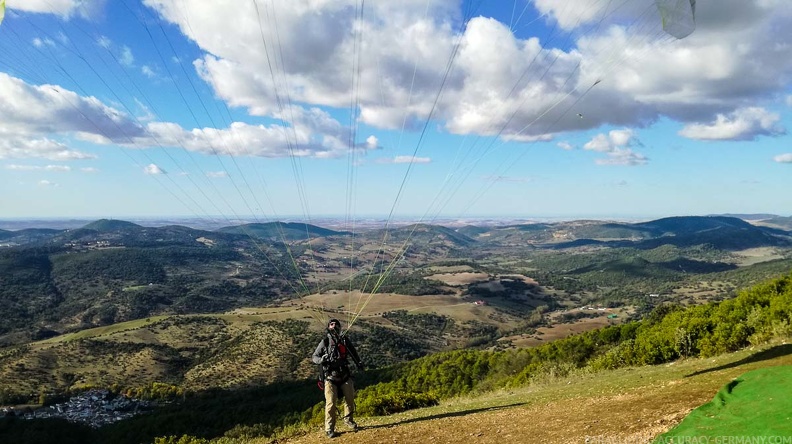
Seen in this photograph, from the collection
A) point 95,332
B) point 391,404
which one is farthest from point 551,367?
point 95,332

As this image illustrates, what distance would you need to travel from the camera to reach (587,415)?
959cm

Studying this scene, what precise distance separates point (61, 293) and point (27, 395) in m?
140

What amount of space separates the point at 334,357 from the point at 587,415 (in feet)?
20.1

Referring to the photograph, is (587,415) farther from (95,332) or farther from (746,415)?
(95,332)

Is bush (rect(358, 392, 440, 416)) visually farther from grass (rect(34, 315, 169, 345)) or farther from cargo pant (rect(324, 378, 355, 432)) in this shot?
grass (rect(34, 315, 169, 345))

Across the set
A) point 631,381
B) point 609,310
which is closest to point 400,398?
point 631,381

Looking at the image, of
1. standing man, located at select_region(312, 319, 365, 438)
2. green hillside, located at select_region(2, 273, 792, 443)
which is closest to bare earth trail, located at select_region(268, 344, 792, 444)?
green hillside, located at select_region(2, 273, 792, 443)

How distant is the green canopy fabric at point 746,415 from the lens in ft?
19.8

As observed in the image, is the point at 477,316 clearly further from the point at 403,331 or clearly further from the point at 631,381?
the point at 631,381

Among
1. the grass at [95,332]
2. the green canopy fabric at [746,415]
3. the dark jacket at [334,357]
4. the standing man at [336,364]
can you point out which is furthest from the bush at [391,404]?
the grass at [95,332]

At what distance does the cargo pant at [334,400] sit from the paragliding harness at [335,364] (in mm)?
99

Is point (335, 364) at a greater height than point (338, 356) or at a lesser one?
lesser

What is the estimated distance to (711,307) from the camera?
78.3ft

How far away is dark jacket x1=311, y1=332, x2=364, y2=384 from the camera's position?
11648mm
